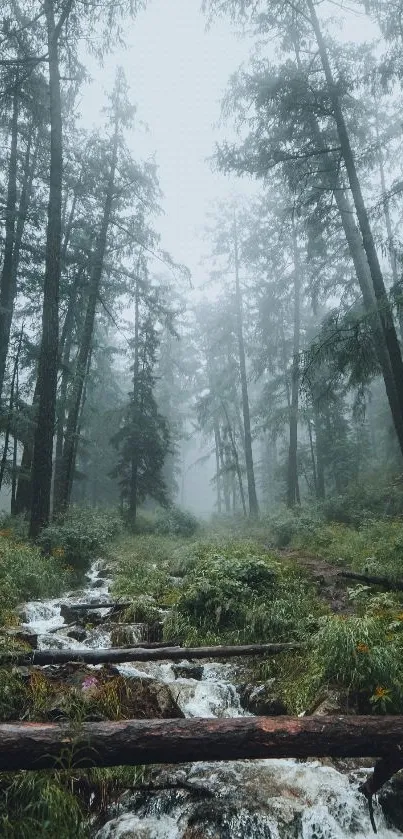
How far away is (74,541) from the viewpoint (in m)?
11.4

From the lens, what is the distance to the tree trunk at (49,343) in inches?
441

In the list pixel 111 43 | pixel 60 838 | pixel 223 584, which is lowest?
pixel 60 838

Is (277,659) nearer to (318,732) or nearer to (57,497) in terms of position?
(318,732)

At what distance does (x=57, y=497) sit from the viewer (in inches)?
605

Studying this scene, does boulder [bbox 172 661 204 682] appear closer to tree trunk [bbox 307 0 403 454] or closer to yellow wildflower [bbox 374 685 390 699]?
yellow wildflower [bbox 374 685 390 699]

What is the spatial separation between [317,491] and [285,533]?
26.9 feet

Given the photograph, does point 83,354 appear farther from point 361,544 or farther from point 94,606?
point 361,544

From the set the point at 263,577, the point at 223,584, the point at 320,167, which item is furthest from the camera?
the point at 320,167

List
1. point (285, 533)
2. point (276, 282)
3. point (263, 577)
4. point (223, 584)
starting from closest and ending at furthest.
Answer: point (223, 584) → point (263, 577) → point (285, 533) → point (276, 282)

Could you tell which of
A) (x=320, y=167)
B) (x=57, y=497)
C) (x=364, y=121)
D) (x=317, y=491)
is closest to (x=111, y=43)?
(x=320, y=167)

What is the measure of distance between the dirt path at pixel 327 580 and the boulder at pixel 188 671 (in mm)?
2555

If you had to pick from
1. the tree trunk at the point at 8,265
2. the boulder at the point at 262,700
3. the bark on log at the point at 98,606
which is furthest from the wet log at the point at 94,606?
the tree trunk at the point at 8,265

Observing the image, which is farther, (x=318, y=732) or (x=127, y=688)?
(x=127, y=688)

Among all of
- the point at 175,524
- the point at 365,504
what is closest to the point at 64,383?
the point at 175,524
